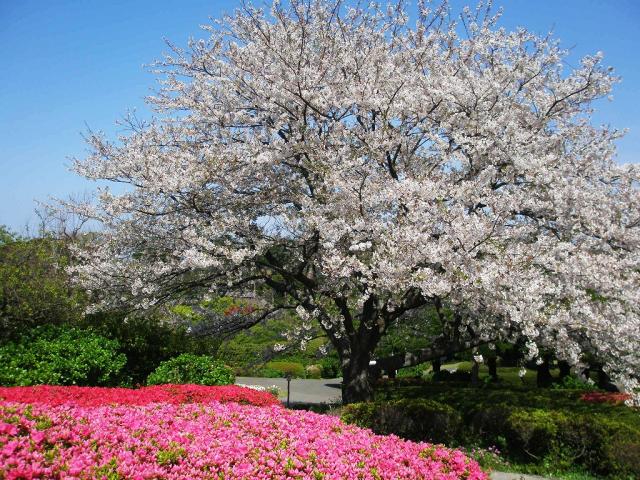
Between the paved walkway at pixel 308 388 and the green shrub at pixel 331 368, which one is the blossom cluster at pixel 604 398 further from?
the green shrub at pixel 331 368

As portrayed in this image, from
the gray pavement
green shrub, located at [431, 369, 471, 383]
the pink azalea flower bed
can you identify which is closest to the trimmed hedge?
the pink azalea flower bed

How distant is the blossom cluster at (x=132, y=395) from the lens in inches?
269

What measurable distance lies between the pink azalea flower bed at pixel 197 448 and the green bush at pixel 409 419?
2.24 metres

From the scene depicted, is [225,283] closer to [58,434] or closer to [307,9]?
[307,9]

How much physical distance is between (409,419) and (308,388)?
40.3 feet

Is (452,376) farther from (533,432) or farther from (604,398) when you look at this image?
(533,432)

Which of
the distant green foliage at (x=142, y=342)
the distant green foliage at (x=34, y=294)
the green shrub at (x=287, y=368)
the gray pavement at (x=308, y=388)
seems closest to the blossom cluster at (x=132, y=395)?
the distant green foliage at (x=34, y=294)

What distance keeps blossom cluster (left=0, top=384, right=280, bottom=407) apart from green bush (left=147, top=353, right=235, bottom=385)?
65.3 inches

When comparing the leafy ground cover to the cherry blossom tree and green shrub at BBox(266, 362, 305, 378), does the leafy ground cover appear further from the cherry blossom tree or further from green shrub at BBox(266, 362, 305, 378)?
green shrub at BBox(266, 362, 305, 378)

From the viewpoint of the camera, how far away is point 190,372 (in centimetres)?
1048

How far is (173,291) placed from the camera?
35.5ft

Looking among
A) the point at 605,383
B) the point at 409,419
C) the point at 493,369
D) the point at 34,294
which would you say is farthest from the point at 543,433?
Answer: the point at 493,369


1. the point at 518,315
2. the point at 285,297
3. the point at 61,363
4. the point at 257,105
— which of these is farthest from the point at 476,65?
the point at 61,363

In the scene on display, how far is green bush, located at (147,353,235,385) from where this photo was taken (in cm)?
1033
